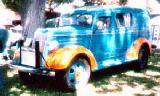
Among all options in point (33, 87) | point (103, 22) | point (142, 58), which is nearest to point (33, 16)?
point (103, 22)

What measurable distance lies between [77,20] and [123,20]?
5.28ft

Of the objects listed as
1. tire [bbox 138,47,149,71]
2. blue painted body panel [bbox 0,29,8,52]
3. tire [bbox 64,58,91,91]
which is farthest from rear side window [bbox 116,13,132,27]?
blue painted body panel [bbox 0,29,8,52]

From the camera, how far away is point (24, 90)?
903 cm

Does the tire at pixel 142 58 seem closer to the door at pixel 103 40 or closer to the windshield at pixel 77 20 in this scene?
the door at pixel 103 40

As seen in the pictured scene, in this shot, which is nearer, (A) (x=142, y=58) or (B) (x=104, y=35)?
(B) (x=104, y=35)

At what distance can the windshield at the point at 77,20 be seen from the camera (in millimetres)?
9914

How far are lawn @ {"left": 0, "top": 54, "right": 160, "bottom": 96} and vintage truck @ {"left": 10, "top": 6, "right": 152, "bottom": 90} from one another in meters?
0.34

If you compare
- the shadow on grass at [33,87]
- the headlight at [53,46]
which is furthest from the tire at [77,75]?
the headlight at [53,46]

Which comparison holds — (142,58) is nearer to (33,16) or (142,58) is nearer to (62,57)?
(33,16)

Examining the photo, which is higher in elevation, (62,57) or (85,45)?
(85,45)

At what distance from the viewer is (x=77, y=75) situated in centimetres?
911

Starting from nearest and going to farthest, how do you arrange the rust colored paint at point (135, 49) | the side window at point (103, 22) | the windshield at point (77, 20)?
1. the windshield at point (77, 20)
2. the side window at point (103, 22)
3. the rust colored paint at point (135, 49)

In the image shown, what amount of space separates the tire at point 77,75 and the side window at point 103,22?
52.3 inches

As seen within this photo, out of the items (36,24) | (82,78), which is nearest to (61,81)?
(82,78)
